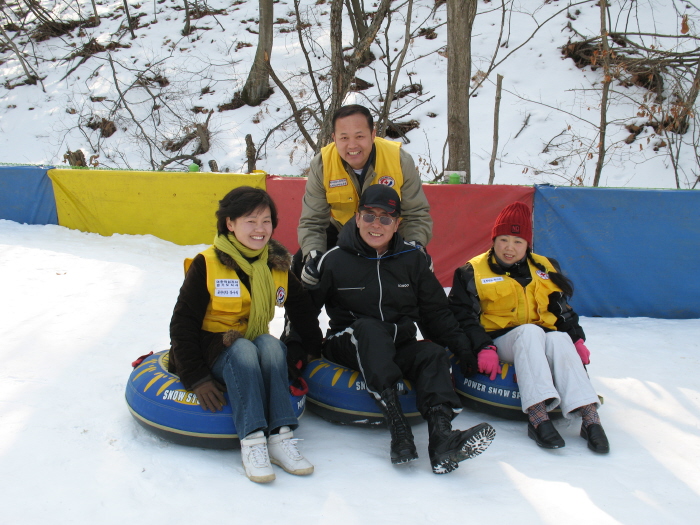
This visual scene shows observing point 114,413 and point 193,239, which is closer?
Answer: point 114,413

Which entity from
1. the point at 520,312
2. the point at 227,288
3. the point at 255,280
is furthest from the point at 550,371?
the point at 227,288

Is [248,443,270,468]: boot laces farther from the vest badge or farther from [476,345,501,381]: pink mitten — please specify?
[476,345,501,381]: pink mitten

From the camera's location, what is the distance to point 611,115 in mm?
10625

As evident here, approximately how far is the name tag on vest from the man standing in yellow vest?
65 cm

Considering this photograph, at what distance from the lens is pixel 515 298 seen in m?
2.98

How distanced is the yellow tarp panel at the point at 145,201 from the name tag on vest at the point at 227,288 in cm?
309

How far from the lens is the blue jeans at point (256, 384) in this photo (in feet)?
7.57

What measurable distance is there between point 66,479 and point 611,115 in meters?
11.0

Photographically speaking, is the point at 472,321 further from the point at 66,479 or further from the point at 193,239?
the point at 193,239

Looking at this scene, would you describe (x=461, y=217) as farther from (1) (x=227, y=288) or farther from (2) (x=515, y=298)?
(1) (x=227, y=288)

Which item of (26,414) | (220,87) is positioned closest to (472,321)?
(26,414)

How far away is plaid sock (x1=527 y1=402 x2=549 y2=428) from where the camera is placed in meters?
2.60

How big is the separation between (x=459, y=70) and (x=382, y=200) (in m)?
3.70

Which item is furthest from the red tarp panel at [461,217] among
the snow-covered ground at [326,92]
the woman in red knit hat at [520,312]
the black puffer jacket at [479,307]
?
the snow-covered ground at [326,92]
